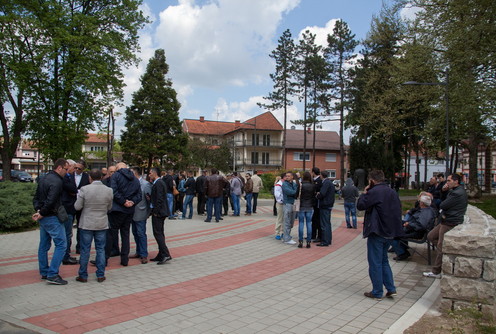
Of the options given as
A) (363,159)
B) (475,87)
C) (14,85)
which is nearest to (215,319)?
(475,87)

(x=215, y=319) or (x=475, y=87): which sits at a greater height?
(x=475, y=87)

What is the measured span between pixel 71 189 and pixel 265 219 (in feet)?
29.9

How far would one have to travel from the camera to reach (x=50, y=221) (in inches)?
243

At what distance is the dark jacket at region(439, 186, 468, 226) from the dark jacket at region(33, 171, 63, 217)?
6.72 m

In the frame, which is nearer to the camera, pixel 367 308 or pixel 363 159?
pixel 367 308

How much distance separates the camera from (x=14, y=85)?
2152 centimetres

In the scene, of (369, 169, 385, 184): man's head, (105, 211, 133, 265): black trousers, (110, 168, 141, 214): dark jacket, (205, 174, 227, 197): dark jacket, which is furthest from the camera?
(205, 174, 227, 197): dark jacket

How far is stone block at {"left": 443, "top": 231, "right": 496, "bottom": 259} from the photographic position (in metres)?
4.72

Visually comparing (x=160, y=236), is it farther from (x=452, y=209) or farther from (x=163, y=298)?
(x=452, y=209)

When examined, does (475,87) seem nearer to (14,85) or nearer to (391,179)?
(391,179)

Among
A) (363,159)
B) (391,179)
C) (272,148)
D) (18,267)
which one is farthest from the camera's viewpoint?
(272,148)

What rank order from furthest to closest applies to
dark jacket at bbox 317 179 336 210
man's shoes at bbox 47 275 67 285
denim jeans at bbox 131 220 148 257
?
dark jacket at bbox 317 179 336 210 < denim jeans at bbox 131 220 148 257 < man's shoes at bbox 47 275 67 285

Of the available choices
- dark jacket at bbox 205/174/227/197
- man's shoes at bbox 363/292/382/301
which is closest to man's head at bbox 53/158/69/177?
man's shoes at bbox 363/292/382/301

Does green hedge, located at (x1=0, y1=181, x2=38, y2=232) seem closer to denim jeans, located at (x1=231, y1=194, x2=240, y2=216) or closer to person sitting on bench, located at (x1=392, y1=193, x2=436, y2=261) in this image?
denim jeans, located at (x1=231, y1=194, x2=240, y2=216)
